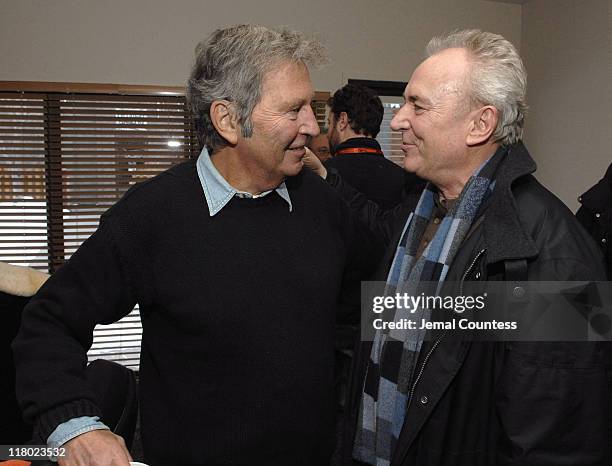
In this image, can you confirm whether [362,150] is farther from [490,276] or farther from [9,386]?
[9,386]

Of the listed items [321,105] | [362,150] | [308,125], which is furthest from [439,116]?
[321,105]

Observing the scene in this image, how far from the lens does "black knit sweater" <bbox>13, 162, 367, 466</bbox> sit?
116cm

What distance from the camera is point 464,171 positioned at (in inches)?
51.6

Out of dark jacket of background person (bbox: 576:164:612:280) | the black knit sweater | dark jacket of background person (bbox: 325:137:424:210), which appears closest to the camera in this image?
the black knit sweater

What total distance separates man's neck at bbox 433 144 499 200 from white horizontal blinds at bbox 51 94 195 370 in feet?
10.1

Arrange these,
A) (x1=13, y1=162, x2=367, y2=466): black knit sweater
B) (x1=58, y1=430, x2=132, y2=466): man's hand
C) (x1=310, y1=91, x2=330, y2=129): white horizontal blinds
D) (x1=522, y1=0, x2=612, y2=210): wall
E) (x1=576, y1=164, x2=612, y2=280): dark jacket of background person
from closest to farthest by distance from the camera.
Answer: (x1=58, y1=430, x2=132, y2=466): man's hand → (x1=13, y1=162, x2=367, y2=466): black knit sweater → (x1=576, y1=164, x2=612, y2=280): dark jacket of background person → (x1=522, y1=0, x2=612, y2=210): wall → (x1=310, y1=91, x2=330, y2=129): white horizontal blinds

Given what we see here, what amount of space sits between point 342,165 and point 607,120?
6.94ft

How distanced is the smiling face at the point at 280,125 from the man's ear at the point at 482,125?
35cm

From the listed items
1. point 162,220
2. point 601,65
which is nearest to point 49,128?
point 162,220

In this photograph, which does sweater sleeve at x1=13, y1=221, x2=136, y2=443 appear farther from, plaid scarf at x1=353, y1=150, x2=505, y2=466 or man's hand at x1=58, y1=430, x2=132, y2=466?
plaid scarf at x1=353, y1=150, x2=505, y2=466

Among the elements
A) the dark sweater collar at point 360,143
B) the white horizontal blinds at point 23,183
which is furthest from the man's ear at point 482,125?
the white horizontal blinds at point 23,183

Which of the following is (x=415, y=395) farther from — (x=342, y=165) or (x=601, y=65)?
(x=601, y=65)

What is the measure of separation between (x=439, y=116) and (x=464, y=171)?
14 cm

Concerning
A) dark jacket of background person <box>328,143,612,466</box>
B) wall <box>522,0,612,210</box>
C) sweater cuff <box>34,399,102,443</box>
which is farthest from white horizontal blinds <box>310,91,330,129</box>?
sweater cuff <box>34,399,102,443</box>
